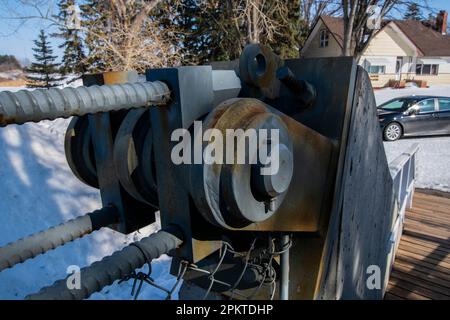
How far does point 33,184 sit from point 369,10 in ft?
47.1

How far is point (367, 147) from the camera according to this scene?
1694mm

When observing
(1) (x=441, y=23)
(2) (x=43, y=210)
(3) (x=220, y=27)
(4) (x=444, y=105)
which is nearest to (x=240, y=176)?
(2) (x=43, y=210)

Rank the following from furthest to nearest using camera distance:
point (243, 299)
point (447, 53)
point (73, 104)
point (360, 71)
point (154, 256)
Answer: point (447, 53)
point (360, 71)
point (243, 299)
point (154, 256)
point (73, 104)

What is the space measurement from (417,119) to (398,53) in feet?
83.7

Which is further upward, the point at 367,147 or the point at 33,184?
the point at 367,147

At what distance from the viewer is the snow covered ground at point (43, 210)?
5.14 metres

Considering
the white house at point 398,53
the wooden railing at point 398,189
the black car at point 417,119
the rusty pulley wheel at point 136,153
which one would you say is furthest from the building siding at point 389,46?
the rusty pulley wheel at point 136,153

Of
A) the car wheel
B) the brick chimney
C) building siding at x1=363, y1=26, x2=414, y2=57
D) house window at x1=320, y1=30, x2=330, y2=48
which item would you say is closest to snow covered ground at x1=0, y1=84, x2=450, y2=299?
the car wheel

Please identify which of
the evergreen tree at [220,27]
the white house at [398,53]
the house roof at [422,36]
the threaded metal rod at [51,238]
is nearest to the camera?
the threaded metal rod at [51,238]

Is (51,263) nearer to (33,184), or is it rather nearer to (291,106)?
(33,184)

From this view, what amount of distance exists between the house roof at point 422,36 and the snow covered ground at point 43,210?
29.9 metres

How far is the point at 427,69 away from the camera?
3631 centimetres

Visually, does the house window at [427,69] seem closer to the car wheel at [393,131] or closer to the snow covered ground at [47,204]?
the car wheel at [393,131]

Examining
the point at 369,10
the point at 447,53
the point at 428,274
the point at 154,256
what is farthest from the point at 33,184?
the point at 447,53
